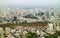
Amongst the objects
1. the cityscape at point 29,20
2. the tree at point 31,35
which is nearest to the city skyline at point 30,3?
the cityscape at point 29,20

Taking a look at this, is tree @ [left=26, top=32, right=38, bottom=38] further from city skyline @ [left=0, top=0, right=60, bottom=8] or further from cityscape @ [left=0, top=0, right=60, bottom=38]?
city skyline @ [left=0, top=0, right=60, bottom=8]

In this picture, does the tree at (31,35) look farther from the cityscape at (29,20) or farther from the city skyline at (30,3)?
the city skyline at (30,3)

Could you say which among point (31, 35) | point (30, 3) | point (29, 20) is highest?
point (30, 3)

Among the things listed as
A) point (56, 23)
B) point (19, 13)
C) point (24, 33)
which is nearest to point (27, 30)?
point (24, 33)

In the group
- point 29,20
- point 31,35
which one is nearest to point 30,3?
point 29,20

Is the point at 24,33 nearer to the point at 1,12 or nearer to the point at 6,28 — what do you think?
the point at 6,28

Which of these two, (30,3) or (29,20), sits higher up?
(30,3)

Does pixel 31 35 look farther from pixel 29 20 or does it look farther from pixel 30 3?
pixel 30 3

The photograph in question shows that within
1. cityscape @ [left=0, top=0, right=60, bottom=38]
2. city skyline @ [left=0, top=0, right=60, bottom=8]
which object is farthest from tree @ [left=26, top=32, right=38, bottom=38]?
city skyline @ [left=0, top=0, right=60, bottom=8]
